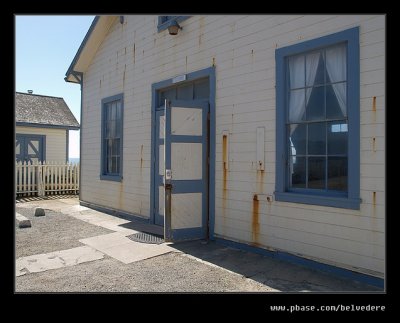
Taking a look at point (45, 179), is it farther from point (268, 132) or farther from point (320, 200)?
point (320, 200)

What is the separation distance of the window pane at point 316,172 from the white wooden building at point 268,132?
0.01 meters

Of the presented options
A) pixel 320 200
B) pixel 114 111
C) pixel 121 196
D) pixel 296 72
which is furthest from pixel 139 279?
pixel 114 111

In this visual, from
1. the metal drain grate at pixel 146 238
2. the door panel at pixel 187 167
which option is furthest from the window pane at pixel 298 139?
the metal drain grate at pixel 146 238

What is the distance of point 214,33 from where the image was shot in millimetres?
6156

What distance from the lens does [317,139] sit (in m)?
4.66

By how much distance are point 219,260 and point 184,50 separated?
14.5 feet

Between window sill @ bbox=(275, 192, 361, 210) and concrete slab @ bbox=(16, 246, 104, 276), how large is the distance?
10.2 ft

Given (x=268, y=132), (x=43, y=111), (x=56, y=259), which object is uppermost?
(x=43, y=111)

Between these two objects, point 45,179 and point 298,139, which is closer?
point 298,139

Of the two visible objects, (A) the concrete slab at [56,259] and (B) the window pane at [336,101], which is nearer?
(B) the window pane at [336,101]

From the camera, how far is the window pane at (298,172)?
191 inches

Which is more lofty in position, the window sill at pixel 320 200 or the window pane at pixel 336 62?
the window pane at pixel 336 62

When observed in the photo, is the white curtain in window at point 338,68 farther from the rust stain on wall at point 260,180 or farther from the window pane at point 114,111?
the window pane at point 114,111

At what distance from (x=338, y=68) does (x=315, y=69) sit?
350 millimetres
